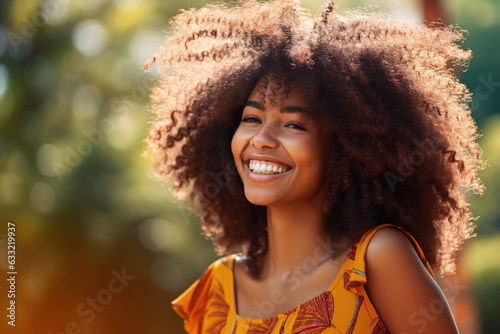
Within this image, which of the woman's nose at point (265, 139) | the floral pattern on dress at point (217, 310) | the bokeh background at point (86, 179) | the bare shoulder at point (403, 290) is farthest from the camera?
the bokeh background at point (86, 179)

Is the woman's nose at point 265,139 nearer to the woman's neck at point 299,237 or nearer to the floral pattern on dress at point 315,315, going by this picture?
the woman's neck at point 299,237

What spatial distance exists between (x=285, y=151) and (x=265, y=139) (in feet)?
0.28

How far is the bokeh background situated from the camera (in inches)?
199

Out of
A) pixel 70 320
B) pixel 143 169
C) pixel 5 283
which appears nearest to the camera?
pixel 5 283

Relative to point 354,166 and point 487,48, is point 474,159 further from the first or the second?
point 487,48

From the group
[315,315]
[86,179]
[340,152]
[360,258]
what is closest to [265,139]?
[340,152]

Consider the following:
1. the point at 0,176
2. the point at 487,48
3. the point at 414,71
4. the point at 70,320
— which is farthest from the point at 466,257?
the point at 0,176

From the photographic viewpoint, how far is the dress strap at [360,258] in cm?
201

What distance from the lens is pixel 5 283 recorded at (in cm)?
472

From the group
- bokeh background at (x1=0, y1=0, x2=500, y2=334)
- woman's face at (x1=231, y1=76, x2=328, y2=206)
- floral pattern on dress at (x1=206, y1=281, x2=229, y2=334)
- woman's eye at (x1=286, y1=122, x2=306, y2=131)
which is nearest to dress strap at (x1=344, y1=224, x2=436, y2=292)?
woman's face at (x1=231, y1=76, x2=328, y2=206)

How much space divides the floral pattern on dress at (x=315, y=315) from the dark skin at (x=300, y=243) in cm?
5

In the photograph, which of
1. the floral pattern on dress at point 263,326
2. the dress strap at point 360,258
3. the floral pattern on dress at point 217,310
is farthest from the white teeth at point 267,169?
the floral pattern on dress at point 217,310

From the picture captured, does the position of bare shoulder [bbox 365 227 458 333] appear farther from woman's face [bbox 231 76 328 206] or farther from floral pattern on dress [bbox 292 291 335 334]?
woman's face [bbox 231 76 328 206]

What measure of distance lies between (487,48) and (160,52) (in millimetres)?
2799
